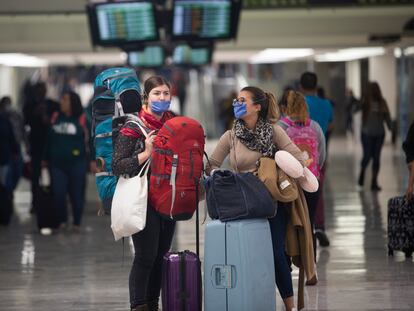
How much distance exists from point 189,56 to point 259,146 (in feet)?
69.8

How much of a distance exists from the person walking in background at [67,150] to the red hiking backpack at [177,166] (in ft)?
20.3

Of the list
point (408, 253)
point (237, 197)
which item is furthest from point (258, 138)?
point (408, 253)

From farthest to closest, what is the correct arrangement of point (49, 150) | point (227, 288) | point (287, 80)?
point (287, 80), point (49, 150), point (227, 288)

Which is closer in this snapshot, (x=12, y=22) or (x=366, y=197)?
(x=366, y=197)

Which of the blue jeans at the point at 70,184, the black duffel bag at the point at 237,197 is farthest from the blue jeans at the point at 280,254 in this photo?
the blue jeans at the point at 70,184

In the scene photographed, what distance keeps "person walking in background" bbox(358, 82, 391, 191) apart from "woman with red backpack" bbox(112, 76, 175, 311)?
10.6 m

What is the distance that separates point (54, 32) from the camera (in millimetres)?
22391

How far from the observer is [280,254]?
26.2ft

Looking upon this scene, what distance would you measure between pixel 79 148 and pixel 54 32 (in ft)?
29.1

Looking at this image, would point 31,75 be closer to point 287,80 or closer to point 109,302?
point 287,80

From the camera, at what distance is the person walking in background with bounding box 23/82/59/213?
16.0 m

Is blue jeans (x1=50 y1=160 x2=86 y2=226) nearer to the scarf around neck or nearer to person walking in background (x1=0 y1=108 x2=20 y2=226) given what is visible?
person walking in background (x1=0 y1=108 x2=20 y2=226)

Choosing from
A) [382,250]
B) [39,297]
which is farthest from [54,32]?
[39,297]

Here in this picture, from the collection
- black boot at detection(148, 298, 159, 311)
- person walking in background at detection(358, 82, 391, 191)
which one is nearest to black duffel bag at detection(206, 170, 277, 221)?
black boot at detection(148, 298, 159, 311)
